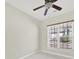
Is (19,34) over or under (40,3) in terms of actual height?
under

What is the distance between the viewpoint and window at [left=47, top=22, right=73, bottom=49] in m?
4.05

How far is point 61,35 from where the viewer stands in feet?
14.5

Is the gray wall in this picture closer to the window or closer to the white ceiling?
the white ceiling

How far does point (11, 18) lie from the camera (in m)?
4.15

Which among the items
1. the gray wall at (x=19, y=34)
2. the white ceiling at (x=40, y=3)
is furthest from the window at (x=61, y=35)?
the gray wall at (x=19, y=34)

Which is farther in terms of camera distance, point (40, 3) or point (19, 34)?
point (19, 34)

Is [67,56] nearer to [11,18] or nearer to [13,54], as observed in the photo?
[13,54]

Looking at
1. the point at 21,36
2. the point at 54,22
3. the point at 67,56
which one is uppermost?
the point at 54,22

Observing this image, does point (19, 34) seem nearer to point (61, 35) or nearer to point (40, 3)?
point (40, 3)

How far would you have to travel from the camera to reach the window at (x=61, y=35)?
4052 millimetres

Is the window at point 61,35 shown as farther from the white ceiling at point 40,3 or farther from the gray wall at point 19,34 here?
the gray wall at point 19,34

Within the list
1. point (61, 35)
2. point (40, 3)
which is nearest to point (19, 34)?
point (40, 3)
